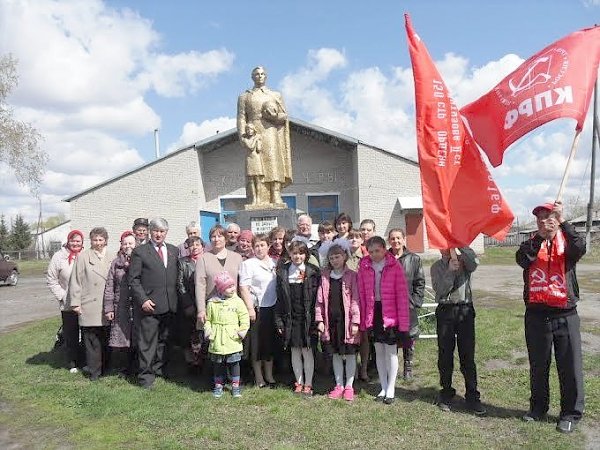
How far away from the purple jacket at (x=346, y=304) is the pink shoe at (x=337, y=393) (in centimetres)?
50

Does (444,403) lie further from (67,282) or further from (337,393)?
(67,282)

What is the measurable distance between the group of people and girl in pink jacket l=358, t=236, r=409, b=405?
1cm

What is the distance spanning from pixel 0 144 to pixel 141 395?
21015 millimetres

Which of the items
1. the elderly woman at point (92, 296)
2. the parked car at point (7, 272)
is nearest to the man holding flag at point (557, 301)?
the elderly woman at point (92, 296)

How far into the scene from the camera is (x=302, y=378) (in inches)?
211

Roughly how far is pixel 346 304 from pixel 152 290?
83.6 inches

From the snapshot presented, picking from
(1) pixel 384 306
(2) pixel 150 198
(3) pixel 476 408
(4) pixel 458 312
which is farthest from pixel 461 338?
(2) pixel 150 198

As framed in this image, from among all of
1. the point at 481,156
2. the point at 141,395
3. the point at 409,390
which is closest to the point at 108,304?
the point at 141,395

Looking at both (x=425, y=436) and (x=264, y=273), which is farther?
(x=264, y=273)

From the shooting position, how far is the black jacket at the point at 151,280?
5559 millimetres

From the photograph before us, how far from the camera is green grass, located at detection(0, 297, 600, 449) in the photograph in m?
4.07

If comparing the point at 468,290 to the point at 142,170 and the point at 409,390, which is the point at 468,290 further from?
the point at 142,170

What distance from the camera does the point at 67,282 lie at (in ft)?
21.1

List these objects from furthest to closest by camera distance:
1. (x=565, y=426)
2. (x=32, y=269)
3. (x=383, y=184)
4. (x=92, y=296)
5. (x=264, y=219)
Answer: (x=32, y=269), (x=383, y=184), (x=264, y=219), (x=92, y=296), (x=565, y=426)
